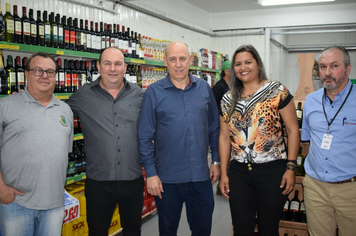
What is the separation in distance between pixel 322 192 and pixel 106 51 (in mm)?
2018

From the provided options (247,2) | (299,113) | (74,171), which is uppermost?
(247,2)

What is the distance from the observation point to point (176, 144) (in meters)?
2.40

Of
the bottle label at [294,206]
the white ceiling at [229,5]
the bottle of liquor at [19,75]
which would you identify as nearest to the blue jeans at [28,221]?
the bottle of liquor at [19,75]

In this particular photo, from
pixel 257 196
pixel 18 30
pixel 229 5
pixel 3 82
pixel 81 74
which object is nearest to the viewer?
pixel 257 196

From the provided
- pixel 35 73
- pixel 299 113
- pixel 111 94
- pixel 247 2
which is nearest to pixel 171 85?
pixel 111 94

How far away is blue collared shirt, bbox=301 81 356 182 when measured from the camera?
223 centimetres

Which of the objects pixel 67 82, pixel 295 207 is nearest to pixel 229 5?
pixel 67 82

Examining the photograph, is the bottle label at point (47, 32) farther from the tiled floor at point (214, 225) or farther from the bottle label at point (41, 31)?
the tiled floor at point (214, 225)

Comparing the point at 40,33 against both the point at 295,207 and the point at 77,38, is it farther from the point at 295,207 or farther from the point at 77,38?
the point at 295,207

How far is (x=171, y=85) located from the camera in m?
2.45

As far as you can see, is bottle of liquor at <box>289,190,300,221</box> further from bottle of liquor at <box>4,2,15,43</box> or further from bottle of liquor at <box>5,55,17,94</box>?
bottle of liquor at <box>4,2,15,43</box>

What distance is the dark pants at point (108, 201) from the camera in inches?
98.7

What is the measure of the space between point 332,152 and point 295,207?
3.88 ft

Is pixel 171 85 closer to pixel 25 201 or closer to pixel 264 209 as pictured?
pixel 264 209
